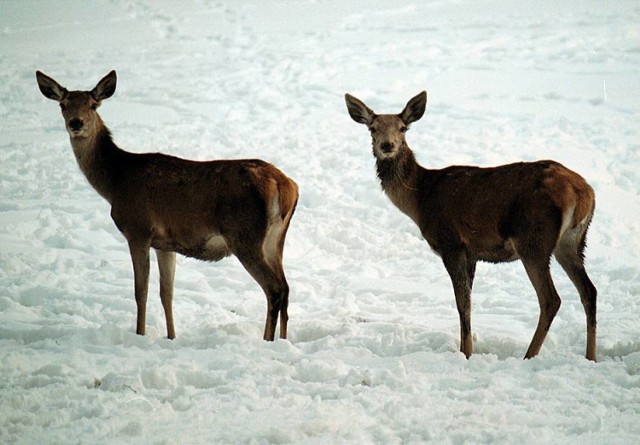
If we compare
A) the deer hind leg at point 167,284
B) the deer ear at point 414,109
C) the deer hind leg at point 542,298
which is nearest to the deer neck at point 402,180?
the deer ear at point 414,109

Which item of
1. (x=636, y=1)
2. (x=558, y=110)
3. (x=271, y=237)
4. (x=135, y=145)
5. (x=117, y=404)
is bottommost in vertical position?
(x=117, y=404)

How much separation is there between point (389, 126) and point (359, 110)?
54cm

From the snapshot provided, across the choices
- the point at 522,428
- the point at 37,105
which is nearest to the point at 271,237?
the point at 522,428

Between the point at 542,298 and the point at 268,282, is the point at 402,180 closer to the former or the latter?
the point at 268,282

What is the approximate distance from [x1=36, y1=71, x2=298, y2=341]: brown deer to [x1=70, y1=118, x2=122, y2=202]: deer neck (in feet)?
0.04

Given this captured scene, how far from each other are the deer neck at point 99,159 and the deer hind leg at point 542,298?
4.01 metres

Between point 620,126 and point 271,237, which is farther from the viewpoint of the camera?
point 620,126

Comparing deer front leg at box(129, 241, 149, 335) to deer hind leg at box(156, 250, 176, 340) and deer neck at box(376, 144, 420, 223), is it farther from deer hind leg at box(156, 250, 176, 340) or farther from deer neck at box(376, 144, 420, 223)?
deer neck at box(376, 144, 420, 223)

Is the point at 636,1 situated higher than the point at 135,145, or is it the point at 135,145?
the point at 636,1

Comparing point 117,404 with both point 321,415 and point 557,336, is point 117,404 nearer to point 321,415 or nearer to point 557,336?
A: point 321,415

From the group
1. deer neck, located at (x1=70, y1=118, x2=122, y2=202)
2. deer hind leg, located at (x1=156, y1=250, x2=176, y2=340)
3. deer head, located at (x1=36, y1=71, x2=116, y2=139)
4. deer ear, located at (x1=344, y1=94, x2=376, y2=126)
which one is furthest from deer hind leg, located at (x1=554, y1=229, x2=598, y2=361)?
deer head, located at (x1=36, y1=71, x2=116, y2=139)

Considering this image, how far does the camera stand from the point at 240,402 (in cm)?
605

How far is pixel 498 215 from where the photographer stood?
800 centimetres

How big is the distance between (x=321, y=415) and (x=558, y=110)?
12.9 metres
